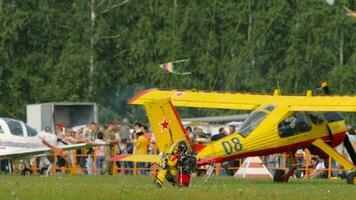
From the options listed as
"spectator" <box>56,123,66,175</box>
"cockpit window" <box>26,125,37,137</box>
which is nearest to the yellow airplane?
"cockpit window" <box>26,125,37,137</box>

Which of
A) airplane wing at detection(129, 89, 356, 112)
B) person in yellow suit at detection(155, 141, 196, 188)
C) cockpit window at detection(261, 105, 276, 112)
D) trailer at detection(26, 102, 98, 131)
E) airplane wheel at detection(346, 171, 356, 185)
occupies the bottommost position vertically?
airplane wheel at detection(346, 171, 356, 185)

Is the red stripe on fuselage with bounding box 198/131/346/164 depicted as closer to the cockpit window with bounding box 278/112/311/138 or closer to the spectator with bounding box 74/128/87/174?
the cockpit window with bounding box 278/112/311/138

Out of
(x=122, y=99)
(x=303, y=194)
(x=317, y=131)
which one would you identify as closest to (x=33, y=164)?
(x=317, y=131)

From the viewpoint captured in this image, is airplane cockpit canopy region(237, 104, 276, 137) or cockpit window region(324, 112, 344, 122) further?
cockpit window region(324, 112, 344, 122)

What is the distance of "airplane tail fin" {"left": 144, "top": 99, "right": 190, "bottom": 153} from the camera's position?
2741 centimetres

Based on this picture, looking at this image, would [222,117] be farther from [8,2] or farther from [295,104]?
[295,104]

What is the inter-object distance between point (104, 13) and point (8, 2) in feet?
17.5

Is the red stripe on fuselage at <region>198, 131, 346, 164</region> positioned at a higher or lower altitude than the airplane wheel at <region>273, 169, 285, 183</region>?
higher

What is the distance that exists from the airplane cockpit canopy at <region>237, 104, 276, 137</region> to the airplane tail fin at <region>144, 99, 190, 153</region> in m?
3.48

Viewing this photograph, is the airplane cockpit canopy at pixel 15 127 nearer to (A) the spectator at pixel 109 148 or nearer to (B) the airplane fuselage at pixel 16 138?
(B) the airplane fuselage at pixel 16 138

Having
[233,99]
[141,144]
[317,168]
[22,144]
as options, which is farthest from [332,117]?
[22,144]

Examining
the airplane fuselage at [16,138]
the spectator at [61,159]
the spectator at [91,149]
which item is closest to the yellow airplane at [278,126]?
the airplane fuselage at [16,138]

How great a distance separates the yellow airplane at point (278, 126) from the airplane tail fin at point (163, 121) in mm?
1521

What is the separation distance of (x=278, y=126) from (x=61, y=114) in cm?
2322
